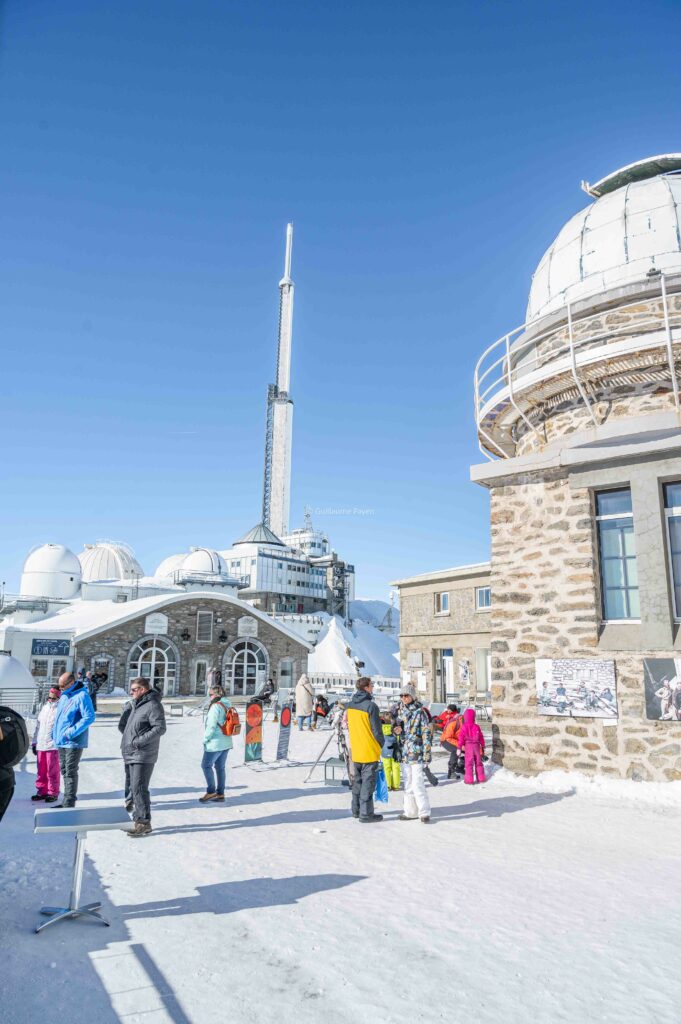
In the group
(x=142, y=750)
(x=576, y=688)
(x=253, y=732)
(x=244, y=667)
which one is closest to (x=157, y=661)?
(x=244, y=667)

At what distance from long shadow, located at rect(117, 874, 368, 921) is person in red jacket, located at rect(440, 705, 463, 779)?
4.71 m

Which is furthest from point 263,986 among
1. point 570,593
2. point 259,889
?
point 570,593

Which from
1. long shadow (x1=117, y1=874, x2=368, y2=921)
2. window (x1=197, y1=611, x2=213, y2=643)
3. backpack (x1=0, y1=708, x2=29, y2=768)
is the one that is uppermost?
window (x1=197, y1=611, x2=213, y2=643)

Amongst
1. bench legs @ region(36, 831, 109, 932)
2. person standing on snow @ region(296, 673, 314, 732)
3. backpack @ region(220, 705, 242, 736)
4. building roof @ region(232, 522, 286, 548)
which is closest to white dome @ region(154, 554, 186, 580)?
building roof @ region(232, 522, 286, 548)

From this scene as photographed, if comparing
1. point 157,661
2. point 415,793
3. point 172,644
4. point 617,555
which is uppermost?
point 617,555

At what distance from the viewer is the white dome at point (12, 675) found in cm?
1666

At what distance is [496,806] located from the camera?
7.79m

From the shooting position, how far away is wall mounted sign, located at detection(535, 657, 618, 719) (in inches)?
339

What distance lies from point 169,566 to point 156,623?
122 ft

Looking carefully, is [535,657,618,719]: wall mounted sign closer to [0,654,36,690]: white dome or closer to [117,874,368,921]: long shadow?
[117,874,368,921]: long shadow

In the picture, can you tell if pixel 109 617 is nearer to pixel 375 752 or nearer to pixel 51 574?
pixel 51 574

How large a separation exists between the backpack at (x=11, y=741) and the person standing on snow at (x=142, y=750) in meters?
2.43

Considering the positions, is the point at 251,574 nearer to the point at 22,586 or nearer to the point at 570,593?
the point at 22,586

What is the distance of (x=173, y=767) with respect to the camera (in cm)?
1052
